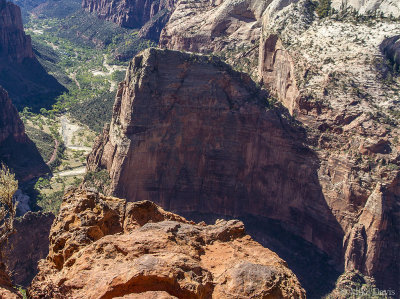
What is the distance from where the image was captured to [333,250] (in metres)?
47.0

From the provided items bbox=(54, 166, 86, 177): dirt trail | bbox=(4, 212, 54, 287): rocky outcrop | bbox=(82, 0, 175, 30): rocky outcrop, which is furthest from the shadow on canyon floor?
bbox=(82, 0, 175, 30): rocky outcrop

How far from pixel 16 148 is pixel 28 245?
36154 mm

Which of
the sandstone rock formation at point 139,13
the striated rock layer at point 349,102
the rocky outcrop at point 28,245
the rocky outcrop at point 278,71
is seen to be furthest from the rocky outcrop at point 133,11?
the rocky outcrop at point 28,245

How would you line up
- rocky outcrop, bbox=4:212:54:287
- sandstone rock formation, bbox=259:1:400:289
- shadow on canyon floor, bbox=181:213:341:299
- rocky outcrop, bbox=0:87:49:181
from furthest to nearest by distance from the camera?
Result: 1. rocky outcrop, bbox=0:87:49:181
2. shadow on canyon floor, bbox=181:213:341:299
3. sandstone rock formation, bbox=259:1:400:289
4. rocky outcrop, bbox=4:212:54:287

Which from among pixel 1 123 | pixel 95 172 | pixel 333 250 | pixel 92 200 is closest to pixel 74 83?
pixel 1 123

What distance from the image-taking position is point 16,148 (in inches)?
2835

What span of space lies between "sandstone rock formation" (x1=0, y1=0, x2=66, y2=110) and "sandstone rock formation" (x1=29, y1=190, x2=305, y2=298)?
3900 inches

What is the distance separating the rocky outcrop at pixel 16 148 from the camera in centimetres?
6944

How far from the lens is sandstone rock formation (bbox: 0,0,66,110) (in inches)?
4483

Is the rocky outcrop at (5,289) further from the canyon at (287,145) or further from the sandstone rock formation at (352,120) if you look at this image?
the sandstone rock formation at (352,120)

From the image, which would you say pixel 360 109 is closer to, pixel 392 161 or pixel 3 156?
pixel 392 161

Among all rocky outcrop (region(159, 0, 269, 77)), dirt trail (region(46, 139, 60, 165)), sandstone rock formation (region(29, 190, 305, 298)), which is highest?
rocky outcrop (region(159, 0, 269, 77))

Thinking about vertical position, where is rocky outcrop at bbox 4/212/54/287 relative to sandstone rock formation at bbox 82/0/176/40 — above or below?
below

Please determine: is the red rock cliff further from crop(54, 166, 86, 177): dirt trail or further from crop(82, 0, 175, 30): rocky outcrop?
crop(82, 0, 175, 30): rocky outcrop
